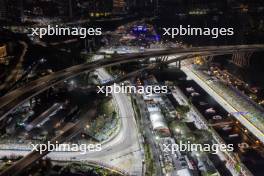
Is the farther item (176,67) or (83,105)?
(176,67)

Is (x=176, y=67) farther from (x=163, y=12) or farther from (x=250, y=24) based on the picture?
(x=163, y=12)

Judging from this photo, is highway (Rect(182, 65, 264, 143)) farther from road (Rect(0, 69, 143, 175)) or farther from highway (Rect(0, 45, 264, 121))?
road (Rect(0, 69, 143, 175))

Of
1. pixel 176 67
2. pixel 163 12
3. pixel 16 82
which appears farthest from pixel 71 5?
pixel 16 82

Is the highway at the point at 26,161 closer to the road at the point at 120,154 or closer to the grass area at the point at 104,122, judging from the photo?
the road at the point at 120,154

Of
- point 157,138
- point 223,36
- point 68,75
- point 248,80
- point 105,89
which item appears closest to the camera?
point 157,138

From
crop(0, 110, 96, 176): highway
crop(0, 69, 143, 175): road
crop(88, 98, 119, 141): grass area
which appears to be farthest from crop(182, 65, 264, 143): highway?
crop(0, 110, 96, 176): highway

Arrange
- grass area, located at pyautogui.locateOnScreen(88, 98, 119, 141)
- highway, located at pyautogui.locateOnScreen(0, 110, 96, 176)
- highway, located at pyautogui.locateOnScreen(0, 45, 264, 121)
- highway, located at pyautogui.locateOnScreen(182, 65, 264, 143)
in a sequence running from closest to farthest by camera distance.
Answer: highway, located at pyautogui.locateOnScreen(0, 110, 96, 176), highway, located at pyautogui.locateOnScreen(0, 45, 264, 121), grass area, located at pyautogui.locateOnScreen(88, 98, 119, 141), highway, located at pyautogui.locateOnScreen(182, 65, 264, 143)

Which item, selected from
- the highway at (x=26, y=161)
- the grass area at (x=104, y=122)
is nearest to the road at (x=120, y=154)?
the grass area at (x=104, y=122)

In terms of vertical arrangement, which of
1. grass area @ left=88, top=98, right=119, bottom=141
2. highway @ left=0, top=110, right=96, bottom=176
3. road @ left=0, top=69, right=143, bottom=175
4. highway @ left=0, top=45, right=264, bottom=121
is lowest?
road @ left=0, top=69, right=143, bottom=175

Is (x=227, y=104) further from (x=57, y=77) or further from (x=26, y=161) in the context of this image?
(x=26, y=161)

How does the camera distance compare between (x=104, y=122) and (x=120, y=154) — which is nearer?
(x=120, y=154)

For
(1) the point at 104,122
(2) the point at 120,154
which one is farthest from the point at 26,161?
(1) the point at 104,122
